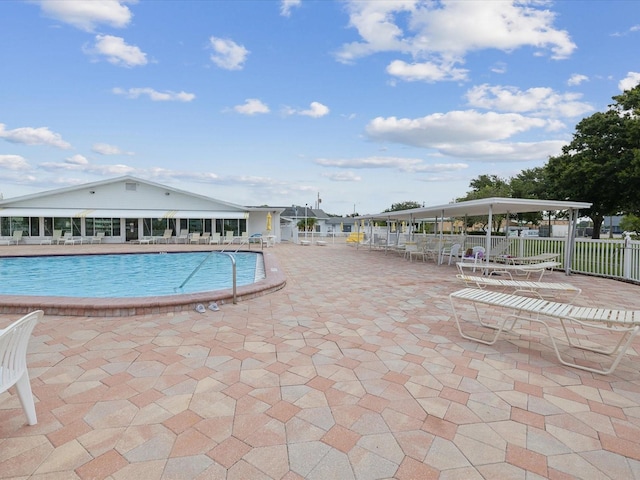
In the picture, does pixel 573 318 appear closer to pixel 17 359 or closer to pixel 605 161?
pixel 17 359

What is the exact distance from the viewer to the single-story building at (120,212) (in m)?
22.2

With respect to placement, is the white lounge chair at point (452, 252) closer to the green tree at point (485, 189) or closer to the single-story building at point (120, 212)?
the single-story building at point (120, 212)

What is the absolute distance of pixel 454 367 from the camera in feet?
11.7

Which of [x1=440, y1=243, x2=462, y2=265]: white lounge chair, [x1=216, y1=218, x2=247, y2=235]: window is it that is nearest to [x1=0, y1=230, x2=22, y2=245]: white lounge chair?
[x1=216, y1=218, x2=247, y2=235]: window

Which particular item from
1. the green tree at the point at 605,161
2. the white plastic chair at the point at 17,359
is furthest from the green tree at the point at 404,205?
the white plastic chair at the point at 17,359

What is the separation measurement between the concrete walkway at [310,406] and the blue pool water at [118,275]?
3.63m

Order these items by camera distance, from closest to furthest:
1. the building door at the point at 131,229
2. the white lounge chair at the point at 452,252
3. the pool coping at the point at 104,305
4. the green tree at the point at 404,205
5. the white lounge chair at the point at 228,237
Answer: the pool coping at the point at 104,305
the white lounge chair at the point at 452,252
the building door at the point at 131,229
the white lounge chair at the point at 228,237
the green tree at the point at 404,205

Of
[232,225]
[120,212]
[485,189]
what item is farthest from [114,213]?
[485,189]

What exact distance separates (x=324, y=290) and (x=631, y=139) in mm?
17706

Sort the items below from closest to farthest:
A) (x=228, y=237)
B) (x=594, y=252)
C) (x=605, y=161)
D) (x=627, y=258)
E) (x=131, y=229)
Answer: (x=627, y=258) → (x=594, y=252) → (x=605, y=161) → (x=131, y=229) → (x=228, y=237)

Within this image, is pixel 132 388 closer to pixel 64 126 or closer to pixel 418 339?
pixel 418 339

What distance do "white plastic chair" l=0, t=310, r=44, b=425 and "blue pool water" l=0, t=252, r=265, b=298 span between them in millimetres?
4861

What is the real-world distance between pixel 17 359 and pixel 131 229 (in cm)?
2443

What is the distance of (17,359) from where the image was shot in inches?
92.4
